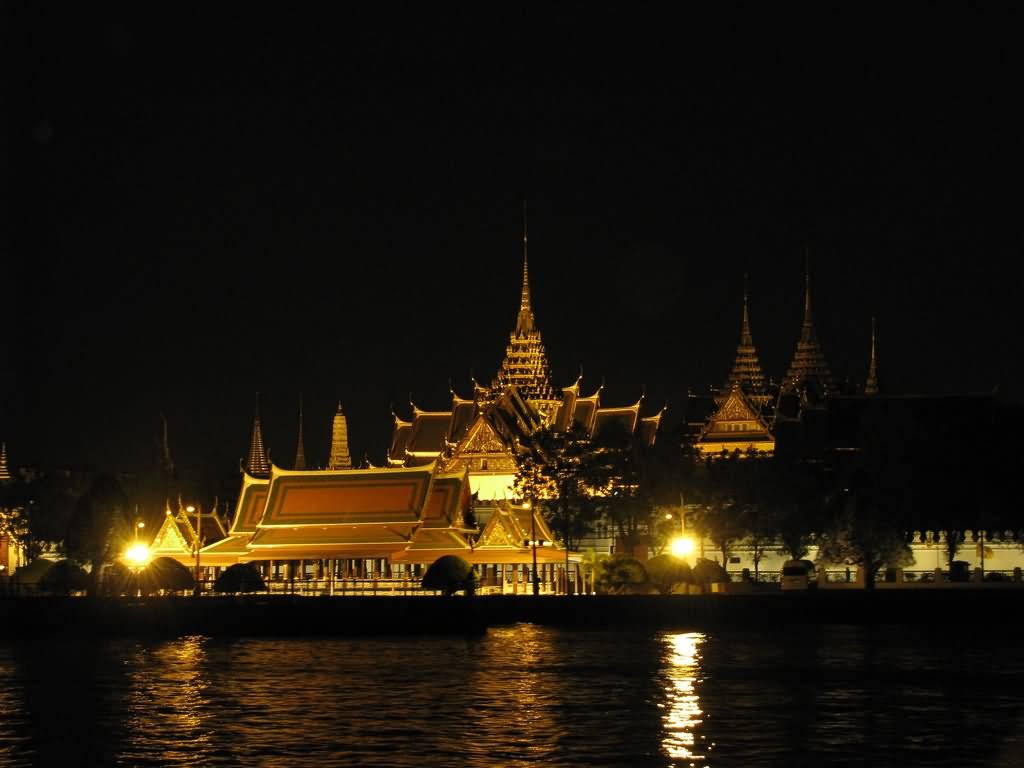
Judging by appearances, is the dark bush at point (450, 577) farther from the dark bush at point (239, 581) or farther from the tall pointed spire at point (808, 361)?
the tall pointed spire at point (808, 361)

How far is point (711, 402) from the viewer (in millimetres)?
134000

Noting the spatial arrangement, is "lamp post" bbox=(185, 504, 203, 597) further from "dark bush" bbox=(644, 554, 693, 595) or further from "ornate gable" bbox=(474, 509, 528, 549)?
"dark bush" bbox=(644, 554, 693, 595)

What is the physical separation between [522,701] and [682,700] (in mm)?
3455

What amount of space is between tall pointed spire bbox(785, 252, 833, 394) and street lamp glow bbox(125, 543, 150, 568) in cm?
6055

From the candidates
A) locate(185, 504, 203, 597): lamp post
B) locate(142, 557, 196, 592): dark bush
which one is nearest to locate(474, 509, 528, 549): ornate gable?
locate(185, 504, 203, 597): lamp post

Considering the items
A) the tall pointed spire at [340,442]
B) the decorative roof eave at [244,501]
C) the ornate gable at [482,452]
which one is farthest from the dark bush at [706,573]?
the tall pointed spire at [340,442]

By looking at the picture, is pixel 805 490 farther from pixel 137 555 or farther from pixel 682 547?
pixel 137 555

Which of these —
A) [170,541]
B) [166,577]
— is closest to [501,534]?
[166,577]

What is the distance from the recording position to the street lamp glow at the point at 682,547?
275 feet

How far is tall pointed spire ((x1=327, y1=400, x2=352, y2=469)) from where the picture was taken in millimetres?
142000

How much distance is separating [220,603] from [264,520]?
54.8ft

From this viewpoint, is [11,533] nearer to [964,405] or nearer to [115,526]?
[115,526]

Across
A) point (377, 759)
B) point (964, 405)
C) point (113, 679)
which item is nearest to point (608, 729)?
point (377, 759)

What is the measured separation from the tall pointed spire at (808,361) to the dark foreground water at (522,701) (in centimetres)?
7488
